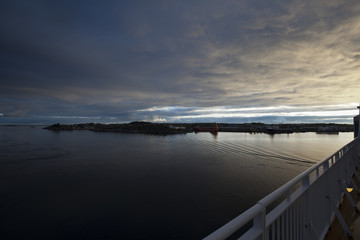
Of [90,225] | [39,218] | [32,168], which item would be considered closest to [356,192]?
[90,225]

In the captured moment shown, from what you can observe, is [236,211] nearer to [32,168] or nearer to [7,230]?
[7,230]

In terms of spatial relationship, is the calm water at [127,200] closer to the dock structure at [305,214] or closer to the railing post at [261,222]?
the dock structure at [305,214]

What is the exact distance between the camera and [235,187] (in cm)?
975

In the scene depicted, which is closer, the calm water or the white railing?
the white railing

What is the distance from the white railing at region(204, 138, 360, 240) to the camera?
1.33 meters

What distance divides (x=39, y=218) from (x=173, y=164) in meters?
10.0

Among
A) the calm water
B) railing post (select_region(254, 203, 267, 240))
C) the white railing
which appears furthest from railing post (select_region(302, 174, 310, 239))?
the calm water

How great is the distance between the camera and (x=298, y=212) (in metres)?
2.25

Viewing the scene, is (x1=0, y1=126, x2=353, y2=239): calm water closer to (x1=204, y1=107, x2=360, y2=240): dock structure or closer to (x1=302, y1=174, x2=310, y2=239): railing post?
(x1=204, y1=107, x2=360, y2=240): dock structure

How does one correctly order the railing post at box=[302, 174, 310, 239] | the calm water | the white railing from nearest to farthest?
the white railing < the railing post at box=[302, 174, 310, 239] < the calm water

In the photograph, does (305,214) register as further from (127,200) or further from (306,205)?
(127,200)

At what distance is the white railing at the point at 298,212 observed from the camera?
1332mm

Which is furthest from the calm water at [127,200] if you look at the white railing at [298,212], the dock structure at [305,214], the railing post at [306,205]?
the railing post at [306,205]

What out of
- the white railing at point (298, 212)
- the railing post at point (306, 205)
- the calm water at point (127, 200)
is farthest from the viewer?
the calm water at point (127, 200)
